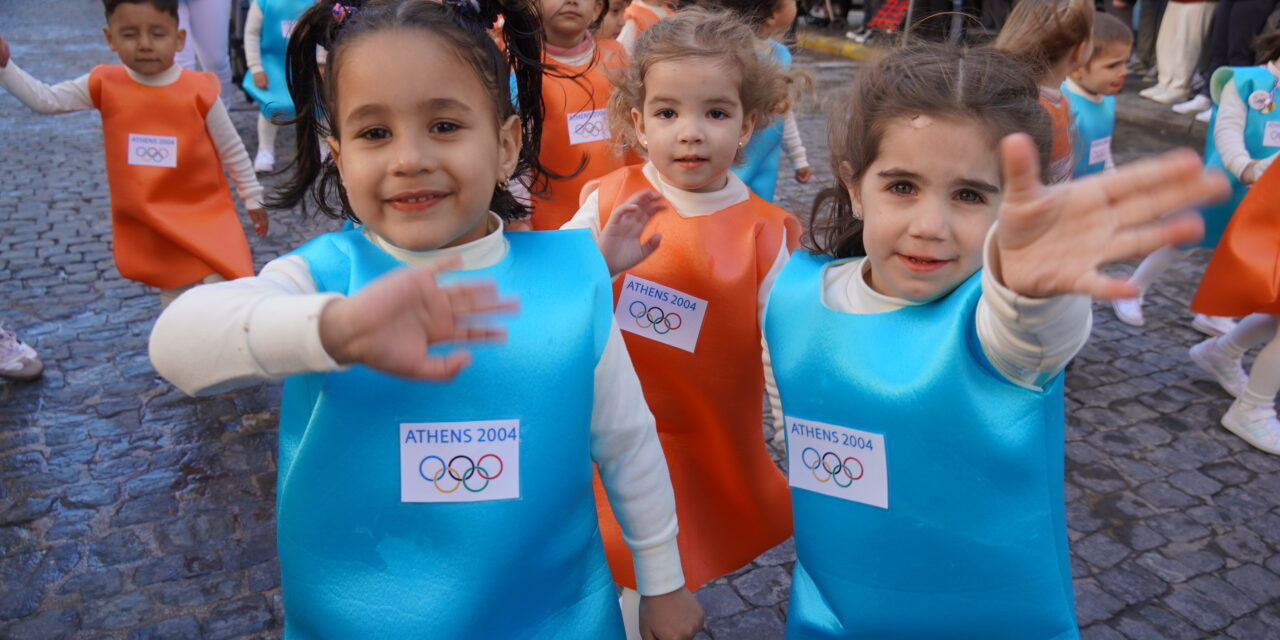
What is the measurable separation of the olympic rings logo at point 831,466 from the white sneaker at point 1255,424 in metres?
2.87

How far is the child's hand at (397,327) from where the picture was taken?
123 cm

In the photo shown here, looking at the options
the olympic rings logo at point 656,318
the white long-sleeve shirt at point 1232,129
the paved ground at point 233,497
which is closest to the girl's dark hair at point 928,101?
the olympic rings logo at point 656,318

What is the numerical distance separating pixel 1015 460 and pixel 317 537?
1.16 metres

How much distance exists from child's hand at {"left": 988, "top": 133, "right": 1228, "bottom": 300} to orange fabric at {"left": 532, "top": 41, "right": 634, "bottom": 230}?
2313 millimetres

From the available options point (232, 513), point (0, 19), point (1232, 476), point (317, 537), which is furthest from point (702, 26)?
point (0, 19)

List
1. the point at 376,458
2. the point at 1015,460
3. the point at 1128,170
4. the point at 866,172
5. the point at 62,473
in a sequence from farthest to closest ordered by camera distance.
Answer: the point at 62,473, the point at 866,172, the point at 1015,460, the point at 376,458, the point at 1128,170

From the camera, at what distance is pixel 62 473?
3592 mm

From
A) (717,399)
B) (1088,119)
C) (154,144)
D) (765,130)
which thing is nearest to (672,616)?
(717,399)

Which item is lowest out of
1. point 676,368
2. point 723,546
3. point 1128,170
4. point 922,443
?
point 723,546

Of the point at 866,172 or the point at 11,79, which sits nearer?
the point at 866,172

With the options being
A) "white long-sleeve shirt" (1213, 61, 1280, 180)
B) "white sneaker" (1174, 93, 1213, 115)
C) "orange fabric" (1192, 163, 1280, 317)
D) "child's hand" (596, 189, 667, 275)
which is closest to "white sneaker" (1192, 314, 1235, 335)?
"white long-sleeve shirt" (1213, 61, 1280, 180)

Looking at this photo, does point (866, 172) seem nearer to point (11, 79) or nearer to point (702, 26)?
point (702, 26)

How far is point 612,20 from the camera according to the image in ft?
17.4

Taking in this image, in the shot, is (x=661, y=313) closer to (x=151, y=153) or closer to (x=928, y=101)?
(x=928, y=101)
